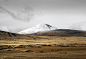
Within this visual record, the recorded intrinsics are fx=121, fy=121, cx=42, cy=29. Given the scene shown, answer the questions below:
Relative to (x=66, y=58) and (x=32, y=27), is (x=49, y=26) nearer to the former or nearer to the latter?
(x=32, y=27)

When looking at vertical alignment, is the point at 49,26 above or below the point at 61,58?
above

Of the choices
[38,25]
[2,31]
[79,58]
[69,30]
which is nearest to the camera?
[79,58]

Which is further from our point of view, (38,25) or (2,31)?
(38,25)

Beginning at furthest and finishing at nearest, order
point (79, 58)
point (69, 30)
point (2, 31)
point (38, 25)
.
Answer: point (38, 25) → point (69, 30) → point (2, 31) → point (79, 58)

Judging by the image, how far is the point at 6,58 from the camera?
13078mm

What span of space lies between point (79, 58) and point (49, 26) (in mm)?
113996

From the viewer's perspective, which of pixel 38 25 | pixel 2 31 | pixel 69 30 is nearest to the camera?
pixel 2 31

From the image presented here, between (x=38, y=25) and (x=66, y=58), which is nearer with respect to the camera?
(x=66, y=58)

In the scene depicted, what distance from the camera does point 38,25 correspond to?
4811 inches

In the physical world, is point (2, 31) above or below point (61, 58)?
above

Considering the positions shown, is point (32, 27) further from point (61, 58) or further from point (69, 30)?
point (61, 58)

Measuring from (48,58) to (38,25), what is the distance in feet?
360

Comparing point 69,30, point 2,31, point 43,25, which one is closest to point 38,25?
point 43,25

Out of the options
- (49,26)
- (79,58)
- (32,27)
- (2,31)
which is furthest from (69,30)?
(79,58)
